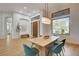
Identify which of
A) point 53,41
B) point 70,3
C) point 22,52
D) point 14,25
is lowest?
point 22,52

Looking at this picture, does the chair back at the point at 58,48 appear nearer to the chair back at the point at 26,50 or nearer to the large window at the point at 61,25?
the large window at the point at 61,25

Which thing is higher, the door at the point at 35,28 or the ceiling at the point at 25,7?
the ceiling at the point at 25,7

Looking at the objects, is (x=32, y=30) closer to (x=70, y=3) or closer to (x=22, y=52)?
(x=22, y=52)

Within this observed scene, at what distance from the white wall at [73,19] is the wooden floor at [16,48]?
145mm

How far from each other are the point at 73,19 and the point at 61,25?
0.87 ft

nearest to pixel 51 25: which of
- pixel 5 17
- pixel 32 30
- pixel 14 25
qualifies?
pixel 32 30

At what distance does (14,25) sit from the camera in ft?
7.68

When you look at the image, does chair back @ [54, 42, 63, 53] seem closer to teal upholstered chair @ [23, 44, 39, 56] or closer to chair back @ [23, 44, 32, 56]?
teal upholstered chair @ [23, 44, 39, 56]

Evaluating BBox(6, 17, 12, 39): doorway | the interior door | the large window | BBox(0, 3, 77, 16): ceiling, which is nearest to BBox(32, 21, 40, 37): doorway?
the interior door

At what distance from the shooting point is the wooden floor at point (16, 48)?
230cm

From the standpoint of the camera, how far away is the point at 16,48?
7.60 ft

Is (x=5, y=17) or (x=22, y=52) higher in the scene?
(x=5, y=17)

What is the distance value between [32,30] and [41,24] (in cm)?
A: 22

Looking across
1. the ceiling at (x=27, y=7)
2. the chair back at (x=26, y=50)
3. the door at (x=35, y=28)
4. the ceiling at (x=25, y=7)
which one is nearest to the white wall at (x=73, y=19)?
the ceiling at (x=27, y=7)
